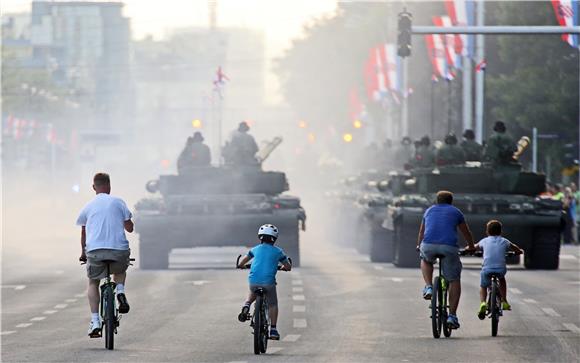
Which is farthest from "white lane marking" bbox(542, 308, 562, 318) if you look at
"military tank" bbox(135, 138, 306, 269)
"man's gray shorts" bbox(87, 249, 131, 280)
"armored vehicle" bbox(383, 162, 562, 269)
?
"military tank" bbox(135, 138, 306, 269)

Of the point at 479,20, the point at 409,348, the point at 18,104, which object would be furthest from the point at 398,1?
the point at 409,348

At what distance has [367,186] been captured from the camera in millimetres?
47000

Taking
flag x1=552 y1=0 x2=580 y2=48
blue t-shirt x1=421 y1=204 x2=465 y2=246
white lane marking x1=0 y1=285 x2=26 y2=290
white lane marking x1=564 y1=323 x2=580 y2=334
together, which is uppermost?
flag x1=552 y1=0 x2=580 y2=48

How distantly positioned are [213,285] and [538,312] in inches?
302

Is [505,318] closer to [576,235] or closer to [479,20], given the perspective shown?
[576,235]

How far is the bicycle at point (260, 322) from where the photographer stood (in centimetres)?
1831

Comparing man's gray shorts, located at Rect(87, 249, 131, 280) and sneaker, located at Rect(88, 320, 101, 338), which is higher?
man's gray shorts, located at Rect(87, 249, 131, 280)

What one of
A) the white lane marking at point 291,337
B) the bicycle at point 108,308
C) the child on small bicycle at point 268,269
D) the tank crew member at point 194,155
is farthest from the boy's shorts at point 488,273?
the tank crew member at point 194,155

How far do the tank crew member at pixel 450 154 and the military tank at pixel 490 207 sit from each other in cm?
170

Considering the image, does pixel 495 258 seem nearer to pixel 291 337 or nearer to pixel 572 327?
pixel 572 327

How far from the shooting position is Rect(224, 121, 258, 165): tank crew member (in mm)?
39594

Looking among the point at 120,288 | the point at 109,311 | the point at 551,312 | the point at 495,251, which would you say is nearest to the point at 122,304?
the point at 109,311

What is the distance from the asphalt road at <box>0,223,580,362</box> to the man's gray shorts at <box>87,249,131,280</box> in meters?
0.74

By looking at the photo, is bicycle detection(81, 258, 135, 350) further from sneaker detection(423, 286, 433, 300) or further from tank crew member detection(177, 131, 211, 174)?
tank crew member detection(177, 131, 211, 174)
